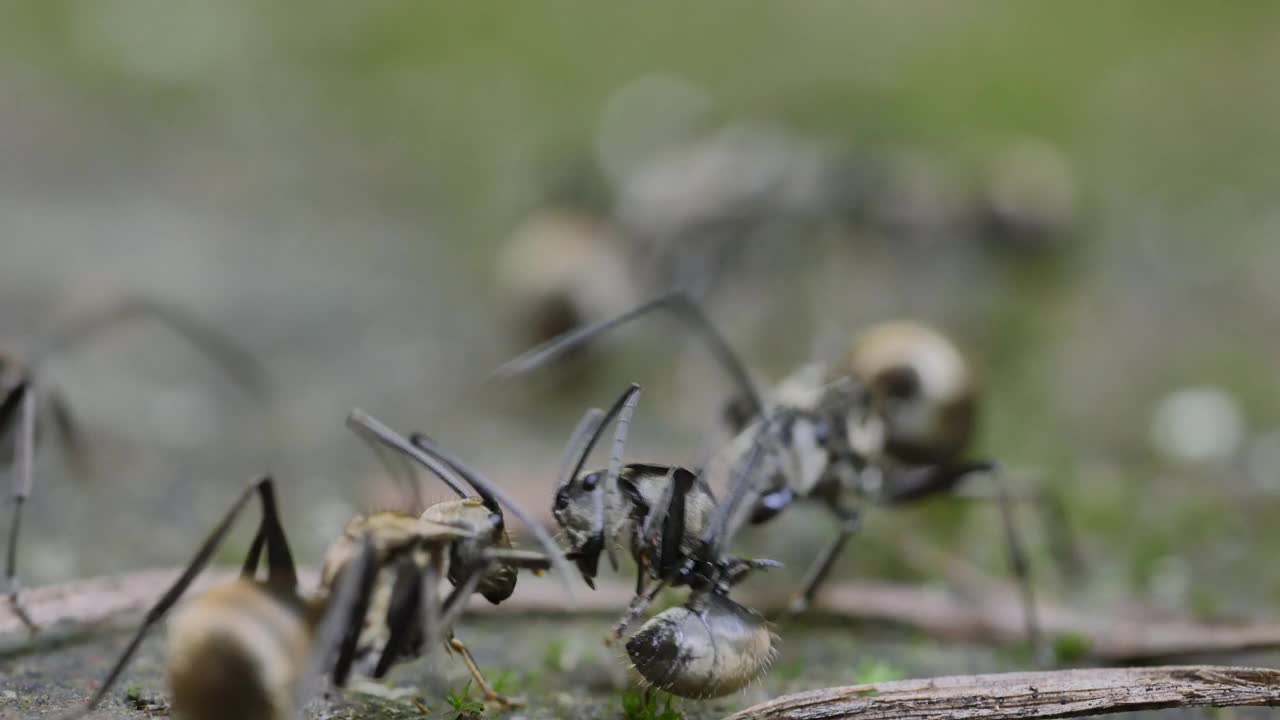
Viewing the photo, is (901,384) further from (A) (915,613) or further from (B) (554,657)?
(B) (554,657)

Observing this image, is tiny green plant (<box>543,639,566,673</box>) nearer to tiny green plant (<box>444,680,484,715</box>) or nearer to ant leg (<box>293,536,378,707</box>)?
tiny green plant (<box>444,680,484,715</box>)

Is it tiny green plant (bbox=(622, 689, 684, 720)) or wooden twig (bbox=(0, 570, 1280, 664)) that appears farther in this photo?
wooden twig (bbox=(0, 570, 1280, 664))

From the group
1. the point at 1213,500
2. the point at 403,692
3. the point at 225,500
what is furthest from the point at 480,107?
the point at 403,692

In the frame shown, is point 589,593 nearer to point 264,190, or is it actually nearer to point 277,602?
point 277,602

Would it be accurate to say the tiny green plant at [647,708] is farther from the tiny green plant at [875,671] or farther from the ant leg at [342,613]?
the ant leg at [342,613]

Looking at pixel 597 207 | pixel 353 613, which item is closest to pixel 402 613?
pixel 353 613

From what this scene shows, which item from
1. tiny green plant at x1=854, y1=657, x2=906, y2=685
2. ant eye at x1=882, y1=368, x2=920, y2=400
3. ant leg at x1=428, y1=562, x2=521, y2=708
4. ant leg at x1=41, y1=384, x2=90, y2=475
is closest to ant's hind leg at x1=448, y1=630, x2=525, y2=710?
ant leg at x1=428, y1=562, x2=521, y2=708
